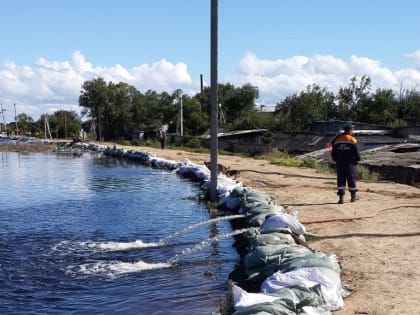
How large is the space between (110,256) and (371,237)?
158 inches

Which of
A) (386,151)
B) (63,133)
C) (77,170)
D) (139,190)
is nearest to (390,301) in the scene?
(139,190)

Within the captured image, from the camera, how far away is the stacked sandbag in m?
4.69

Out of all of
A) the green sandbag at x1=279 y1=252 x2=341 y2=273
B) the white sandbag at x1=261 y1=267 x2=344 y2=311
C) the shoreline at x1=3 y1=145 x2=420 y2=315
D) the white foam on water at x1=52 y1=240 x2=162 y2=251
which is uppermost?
the green sandbag at x1=279 y1=252 x2=341 y2=273

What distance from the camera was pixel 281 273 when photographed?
18.6ft

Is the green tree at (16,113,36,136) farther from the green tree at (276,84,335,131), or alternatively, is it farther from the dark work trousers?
the dark work trousers

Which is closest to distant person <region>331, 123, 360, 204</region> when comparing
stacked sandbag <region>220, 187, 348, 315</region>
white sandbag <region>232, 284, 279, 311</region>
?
stacked sandbag <region>220, 187, 348, 315</region>

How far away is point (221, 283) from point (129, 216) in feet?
19.8

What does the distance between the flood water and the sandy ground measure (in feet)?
5.09

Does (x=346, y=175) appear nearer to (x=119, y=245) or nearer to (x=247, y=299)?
(x=119, y=245)

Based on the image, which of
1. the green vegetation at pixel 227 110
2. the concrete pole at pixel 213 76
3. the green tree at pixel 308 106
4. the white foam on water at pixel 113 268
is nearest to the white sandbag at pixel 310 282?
the white foam on water at pixel 113 268

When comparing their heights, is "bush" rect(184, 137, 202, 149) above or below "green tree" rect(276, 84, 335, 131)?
below

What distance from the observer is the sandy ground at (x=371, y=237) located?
5.63 meters

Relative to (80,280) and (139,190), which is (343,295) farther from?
(139,190)

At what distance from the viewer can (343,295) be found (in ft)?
18.7
